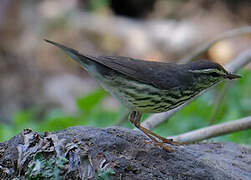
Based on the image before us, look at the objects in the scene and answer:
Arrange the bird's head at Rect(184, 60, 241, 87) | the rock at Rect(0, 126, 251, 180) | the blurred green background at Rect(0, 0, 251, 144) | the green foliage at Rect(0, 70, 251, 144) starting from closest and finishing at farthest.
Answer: the rock at Rect(0, 126, 251, 180), the bird's head at Rect(184, 60, 241, 87), the green foliage at Rect(0, 70, 251, 144), the blurred green background at Rect(0, 0, 251, 144)

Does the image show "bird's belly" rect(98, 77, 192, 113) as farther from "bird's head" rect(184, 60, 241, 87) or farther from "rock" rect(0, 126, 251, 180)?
"rock" rect(0, 126, 251, 180)

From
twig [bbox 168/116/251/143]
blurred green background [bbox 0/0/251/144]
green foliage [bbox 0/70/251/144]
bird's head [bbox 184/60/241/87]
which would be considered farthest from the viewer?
blurred green background [bbox 0/0/251/144]

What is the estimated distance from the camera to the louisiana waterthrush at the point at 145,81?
14.4 feet

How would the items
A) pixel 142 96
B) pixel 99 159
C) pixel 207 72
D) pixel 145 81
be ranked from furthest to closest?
pixel 207 72
pixel 145 81
pixel 142 96
pixel 99 159

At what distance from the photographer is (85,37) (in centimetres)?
1461

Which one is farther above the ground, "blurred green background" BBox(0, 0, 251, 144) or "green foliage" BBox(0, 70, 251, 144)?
"blurred green background" BBox(0, 0, 251, 144)

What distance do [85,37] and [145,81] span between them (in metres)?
10.3

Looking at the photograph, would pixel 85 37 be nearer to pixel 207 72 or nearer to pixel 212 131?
pixel 207 72

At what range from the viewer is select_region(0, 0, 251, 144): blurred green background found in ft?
42.1

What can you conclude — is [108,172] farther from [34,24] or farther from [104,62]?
[34,24]

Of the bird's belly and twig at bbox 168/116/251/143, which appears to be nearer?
the bird's belly

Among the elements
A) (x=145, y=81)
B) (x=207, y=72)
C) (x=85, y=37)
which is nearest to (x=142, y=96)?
(x=145, y=81)

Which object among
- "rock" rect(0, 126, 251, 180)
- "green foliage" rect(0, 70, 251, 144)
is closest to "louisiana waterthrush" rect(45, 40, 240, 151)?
"rock" rect(0, 126, 251, 180)

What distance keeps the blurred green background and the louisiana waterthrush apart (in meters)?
6.99
